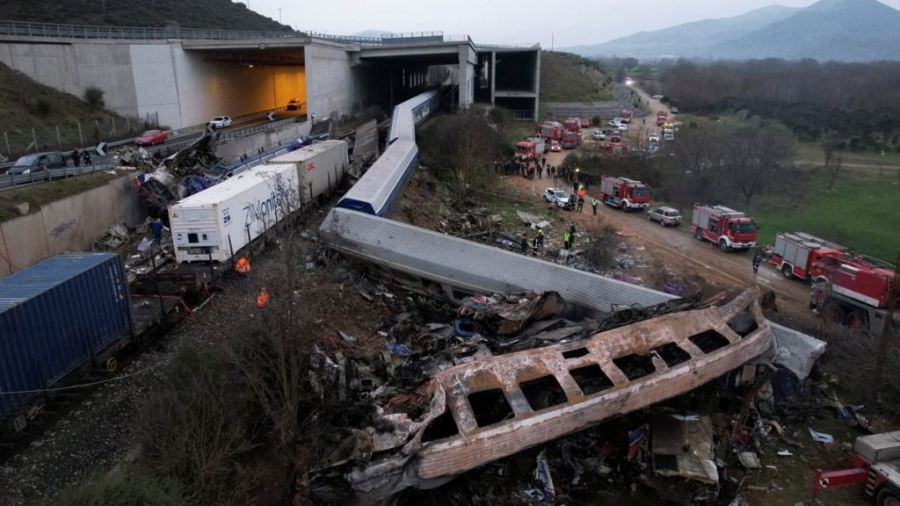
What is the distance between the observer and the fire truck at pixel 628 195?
3123 cm

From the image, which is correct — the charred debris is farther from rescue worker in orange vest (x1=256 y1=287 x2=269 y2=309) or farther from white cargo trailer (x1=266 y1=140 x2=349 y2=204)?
white cargo trailer (x1=266 y1=140 x2=349 y2=204)

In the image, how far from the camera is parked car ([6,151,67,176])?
21000 mm

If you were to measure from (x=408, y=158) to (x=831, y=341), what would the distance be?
18.8 m

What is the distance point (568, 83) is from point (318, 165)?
218 ft

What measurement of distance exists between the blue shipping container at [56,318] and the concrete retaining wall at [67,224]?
7188mm

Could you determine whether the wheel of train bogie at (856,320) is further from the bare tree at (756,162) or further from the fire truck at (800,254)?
the bare tree at (756,162)

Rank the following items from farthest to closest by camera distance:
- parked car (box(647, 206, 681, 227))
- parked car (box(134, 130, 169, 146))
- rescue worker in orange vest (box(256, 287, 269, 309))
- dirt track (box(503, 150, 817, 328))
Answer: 1. parked car (box(134, 130, 169, 146))
2. parked car (box(647, 206, 681, 227))
3. dirt track (box(503, 150, 817, 328))
4. rescue worker in orange vest (box(256, 287, 269, 309))

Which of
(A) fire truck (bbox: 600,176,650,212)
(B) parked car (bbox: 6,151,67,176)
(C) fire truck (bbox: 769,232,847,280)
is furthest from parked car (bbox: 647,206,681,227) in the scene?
(B) parked car (bbox: 6,151,67,176)

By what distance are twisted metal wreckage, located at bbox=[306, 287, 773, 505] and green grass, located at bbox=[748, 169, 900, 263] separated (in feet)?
61.0

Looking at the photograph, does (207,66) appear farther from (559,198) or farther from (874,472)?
(874,472)

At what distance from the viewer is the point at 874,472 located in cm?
907

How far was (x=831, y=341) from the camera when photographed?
14.0 metres

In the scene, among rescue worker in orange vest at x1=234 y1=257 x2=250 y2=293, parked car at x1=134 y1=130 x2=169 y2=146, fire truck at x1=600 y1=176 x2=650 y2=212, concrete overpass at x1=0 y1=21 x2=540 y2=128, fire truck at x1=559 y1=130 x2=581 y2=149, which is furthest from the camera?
fire truck at x1=559 y1=130 x2=581 y2=149

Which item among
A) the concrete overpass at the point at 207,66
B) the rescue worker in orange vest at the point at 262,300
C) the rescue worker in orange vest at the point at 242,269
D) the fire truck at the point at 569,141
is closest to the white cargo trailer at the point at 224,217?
the rescue worker in orange vest at the point at 242,269
